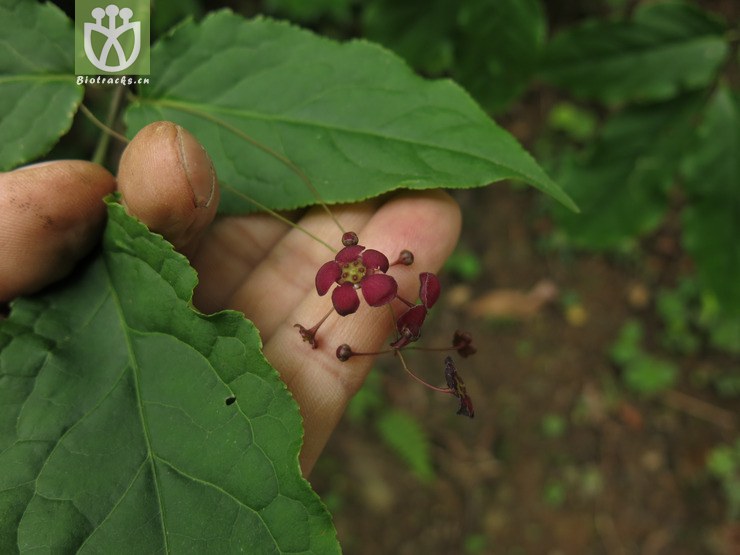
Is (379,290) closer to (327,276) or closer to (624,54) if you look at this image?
(327,276)

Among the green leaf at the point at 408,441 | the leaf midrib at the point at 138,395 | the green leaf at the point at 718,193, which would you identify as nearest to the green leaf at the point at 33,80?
the leaf midrib at the point at 138,395

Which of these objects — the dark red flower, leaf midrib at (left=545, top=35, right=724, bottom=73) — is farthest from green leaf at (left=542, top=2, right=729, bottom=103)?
the dark red flower

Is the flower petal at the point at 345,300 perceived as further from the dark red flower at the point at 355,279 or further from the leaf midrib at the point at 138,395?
the leaf midrib at the point at 138,395

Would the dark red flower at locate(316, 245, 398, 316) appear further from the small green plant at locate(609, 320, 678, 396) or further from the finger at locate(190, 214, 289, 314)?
the small green plant at locate(609, 320, 678, 396)

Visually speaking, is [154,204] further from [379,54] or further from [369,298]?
[379,54]

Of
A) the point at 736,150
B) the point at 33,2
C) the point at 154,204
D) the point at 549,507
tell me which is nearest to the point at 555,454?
the point at 549,507

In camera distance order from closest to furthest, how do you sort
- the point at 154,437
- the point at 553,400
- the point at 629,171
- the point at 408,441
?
1. the point at 154,437
2. the point at 629,171
3. the point at 408,441
4. the point at 553,400

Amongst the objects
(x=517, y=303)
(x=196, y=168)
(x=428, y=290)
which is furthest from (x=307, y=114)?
(x=517, y=303)
